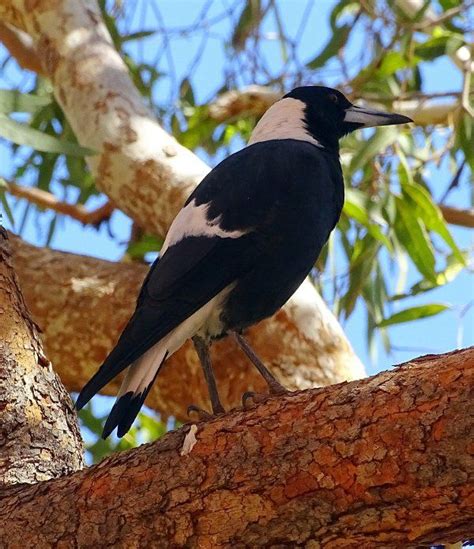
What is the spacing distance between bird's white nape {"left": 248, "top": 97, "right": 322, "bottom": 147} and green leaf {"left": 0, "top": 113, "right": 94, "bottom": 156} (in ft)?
1.27

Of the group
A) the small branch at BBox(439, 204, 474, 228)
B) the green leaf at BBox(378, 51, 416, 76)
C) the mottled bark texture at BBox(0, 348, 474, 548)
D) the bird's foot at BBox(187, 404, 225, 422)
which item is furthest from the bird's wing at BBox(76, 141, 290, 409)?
the small branch at BBox(439, 204, 474, 228)

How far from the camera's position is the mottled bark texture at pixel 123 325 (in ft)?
7.22

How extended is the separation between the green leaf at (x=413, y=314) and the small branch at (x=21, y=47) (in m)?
1.33

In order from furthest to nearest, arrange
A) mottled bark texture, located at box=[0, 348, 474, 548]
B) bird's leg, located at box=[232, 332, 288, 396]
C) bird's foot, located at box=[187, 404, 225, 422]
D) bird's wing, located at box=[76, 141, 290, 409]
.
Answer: bird's leg, located at box=[232, 332, 288, 396] → bird's wing, located at box=[76, 141, 290, 409] → bird's foot, located at box=[187, 404, 225, 422] → mottled bark texture, located at box=[0, 348, 474, 548]

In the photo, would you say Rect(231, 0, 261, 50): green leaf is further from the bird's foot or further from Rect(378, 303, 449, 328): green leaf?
→ the bird's foot

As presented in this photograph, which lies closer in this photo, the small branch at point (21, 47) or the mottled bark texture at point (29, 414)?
the mottled bark texture at point (29, 414)

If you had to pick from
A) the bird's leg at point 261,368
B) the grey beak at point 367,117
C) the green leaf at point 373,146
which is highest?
the green leaf at point 373,146

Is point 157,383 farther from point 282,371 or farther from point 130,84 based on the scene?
point 130,84

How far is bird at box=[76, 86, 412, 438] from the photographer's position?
173 centimetres

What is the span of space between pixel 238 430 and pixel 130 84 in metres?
1.39

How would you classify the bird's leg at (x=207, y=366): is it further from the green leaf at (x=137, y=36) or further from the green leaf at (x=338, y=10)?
the green leaf at (x=137, y=36)

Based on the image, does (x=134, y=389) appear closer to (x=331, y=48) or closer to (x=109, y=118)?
(x=109, y=118)

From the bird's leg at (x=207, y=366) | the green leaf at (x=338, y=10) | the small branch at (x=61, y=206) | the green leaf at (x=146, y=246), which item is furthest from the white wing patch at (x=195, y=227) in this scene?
the green leaf at (x=338, y=10)

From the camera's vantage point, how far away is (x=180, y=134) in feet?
10.4
